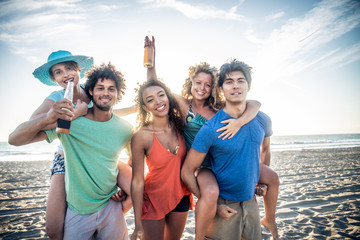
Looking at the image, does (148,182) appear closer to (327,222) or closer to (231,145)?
(231,145)

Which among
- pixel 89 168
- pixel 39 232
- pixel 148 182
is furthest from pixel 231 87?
pixel 39 232

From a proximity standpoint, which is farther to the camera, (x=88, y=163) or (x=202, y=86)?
(x=202, y=86)

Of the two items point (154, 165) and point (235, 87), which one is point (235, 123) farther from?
point (154, 165)

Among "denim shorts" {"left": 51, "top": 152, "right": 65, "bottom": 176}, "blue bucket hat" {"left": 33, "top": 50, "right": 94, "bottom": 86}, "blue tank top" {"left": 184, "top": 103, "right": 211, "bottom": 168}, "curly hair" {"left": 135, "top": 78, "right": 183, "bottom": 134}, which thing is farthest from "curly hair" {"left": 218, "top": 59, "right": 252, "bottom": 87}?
"denim shorts" {"left": 51, "top": 152, "right": 65, "bottom": 176}

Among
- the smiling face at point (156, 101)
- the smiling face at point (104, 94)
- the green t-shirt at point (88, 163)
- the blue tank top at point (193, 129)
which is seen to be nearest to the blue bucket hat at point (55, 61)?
the smiling face at point (104, 94)

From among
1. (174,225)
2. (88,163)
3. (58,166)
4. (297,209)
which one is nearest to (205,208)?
(174,225)

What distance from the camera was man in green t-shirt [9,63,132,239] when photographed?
2.49 metres

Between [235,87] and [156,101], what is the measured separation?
1214mm

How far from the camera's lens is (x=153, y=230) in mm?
2662

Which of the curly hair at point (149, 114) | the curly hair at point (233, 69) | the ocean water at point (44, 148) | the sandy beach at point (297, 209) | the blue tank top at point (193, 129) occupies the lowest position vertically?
the ocean water at point (44, 148)

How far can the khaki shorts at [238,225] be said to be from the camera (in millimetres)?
2480

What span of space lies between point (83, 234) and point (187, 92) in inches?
113

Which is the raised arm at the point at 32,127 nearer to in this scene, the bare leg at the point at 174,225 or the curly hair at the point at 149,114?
the curly hair at the point at 149,114

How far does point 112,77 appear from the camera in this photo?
297 cm
